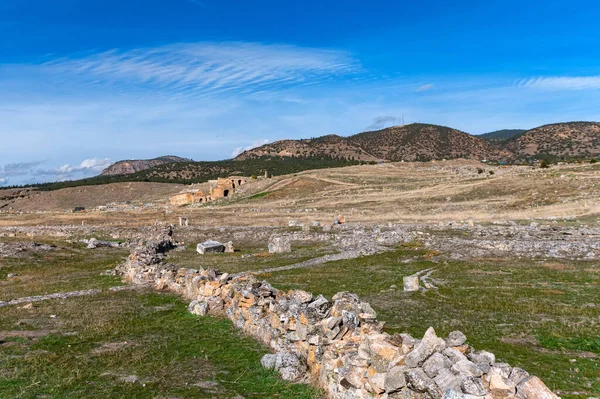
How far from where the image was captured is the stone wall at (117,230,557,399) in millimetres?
7027

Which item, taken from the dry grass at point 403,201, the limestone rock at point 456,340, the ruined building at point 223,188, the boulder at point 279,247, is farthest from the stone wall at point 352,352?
the ruined building at point 223,188

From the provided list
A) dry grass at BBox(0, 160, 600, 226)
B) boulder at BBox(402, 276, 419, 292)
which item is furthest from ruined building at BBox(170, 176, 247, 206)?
boulder at BBox(402, 276, 419, 292)

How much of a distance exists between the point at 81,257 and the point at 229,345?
3214cm

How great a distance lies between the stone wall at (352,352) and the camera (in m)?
7.03

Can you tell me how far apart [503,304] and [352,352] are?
11.0 metres

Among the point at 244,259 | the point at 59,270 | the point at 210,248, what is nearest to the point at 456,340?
the point at 244,259

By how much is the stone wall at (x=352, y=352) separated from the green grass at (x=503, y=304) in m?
3.06

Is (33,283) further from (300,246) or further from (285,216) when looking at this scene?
(285,216)

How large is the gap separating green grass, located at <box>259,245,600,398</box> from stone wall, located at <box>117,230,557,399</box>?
10.0 ft

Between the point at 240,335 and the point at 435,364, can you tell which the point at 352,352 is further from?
the point at 240,335

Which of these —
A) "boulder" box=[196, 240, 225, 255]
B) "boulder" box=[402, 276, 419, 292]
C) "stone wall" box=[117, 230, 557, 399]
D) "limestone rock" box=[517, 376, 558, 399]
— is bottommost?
"boulder" box=[196, 240, 225, 255]

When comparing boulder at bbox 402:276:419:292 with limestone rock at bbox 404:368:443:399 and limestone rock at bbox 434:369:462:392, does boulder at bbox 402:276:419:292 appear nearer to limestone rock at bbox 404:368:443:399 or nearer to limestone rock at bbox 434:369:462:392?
limestone rock at bbox 404:368:443:399

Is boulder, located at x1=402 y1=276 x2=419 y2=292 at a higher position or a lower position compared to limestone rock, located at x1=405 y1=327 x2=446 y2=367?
lower

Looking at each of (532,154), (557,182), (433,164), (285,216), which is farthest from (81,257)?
(532,154)
